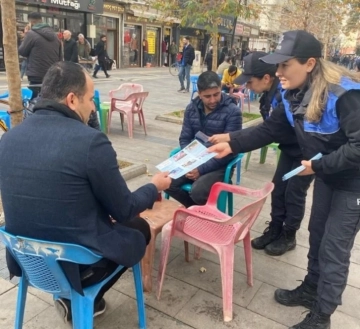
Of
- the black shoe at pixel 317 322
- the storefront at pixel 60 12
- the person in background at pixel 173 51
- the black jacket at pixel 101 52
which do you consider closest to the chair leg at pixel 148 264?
the black shoe at pixel 317 322

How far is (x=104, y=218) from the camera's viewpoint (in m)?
1.74

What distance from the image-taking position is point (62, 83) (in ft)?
5.40

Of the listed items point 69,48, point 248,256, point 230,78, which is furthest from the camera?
point 69,48

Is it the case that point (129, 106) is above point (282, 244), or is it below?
above

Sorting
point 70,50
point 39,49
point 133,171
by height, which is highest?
point 39,49

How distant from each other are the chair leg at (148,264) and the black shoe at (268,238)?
104 cm

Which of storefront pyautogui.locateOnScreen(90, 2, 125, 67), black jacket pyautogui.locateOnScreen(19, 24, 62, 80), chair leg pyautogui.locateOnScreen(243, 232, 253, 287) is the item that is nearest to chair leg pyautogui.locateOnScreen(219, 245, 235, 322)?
chair leg pyautogui.locateOnScreen(243, 232, 253, 287)

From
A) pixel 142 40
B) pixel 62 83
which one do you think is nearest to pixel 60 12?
pixel 142 40

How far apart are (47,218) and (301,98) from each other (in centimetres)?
142

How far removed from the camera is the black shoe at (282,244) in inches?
118

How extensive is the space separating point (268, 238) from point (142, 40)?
71.9ft

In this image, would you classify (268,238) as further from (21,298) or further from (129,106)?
(129,106)

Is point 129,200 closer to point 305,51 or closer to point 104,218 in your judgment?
point 104,218

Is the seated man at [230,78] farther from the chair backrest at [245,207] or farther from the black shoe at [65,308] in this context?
the black shoe at [65,308]
